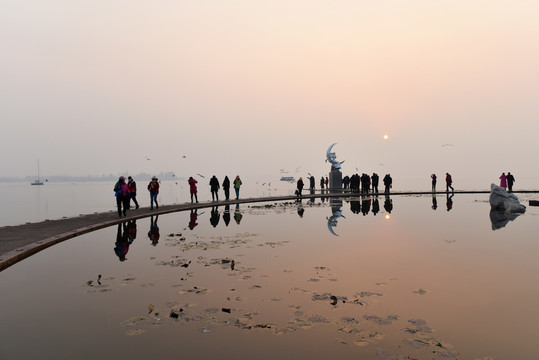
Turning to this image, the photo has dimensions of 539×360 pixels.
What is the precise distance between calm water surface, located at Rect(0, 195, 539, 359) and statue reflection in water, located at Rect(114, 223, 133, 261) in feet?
0.25

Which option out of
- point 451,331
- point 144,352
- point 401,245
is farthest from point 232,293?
point 401,245

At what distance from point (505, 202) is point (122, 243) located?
74.2 ft

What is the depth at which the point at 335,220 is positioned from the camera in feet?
63.8

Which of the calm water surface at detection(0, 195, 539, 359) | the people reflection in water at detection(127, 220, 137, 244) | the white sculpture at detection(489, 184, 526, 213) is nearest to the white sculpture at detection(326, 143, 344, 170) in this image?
the white sculpture at detection(489, 184, 526, 213)

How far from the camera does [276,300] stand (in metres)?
6.94

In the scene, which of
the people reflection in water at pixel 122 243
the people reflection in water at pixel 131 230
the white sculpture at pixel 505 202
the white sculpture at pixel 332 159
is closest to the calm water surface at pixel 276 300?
the people reflection in water at pixel 122 243

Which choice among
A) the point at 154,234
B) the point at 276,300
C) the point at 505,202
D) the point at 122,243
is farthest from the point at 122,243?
the point at 505,202

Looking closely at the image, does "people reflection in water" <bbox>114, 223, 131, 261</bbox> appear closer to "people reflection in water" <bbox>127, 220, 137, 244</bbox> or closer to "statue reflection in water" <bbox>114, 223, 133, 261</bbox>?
"statue reflection in water" <bbox>114, 223, 133, 261</bbox>

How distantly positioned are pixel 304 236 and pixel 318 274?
5644 mm

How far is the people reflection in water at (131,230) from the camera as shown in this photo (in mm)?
14410

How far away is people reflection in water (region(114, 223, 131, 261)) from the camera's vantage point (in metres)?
11.3

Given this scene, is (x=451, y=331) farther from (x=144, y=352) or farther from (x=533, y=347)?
(x=144, y=352)

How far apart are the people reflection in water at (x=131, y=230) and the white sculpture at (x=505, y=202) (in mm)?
21278

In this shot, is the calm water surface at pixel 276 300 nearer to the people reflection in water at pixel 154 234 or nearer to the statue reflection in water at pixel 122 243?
the statue reflection in water at pixel 122 243
